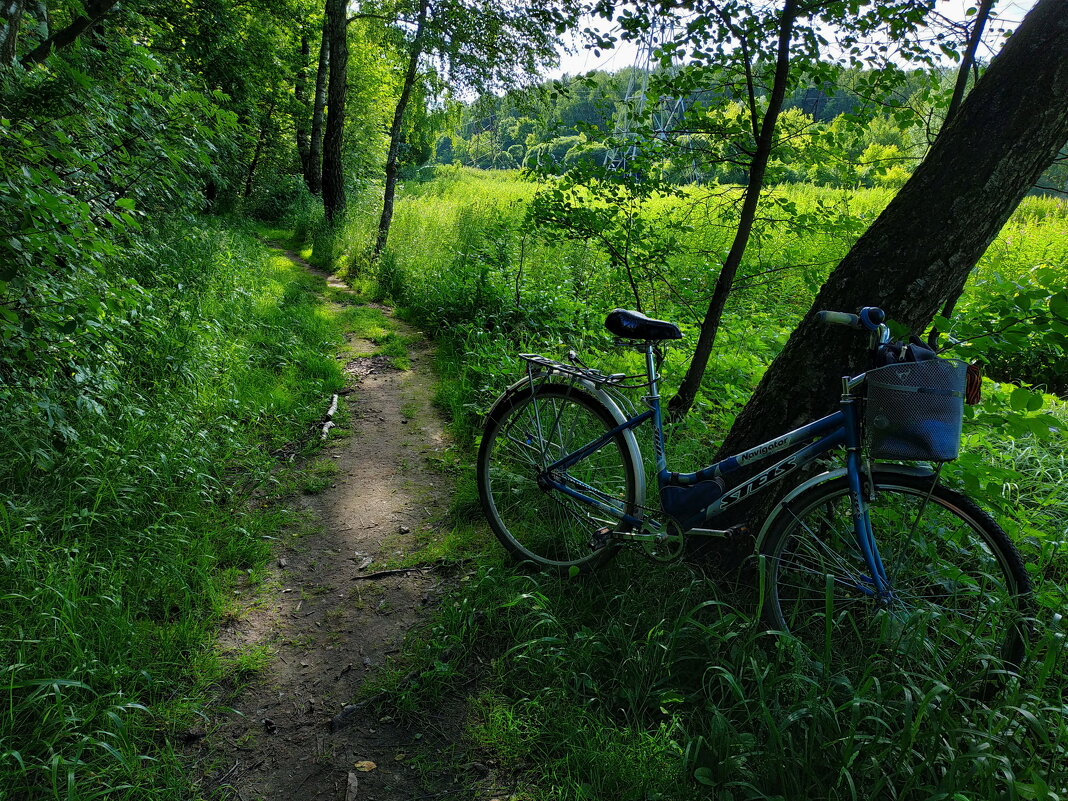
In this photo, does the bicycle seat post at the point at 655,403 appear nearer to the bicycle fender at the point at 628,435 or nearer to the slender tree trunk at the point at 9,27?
the bicycle fender at the point at 628,435

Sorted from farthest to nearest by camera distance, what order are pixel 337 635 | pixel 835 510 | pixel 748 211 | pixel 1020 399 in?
pixel 748 211, pixel 337 635, pixel 835 510, pixel 1020 399

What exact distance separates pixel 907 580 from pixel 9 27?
615cm

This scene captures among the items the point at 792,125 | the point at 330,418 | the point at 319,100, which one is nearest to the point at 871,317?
the point at 792,125

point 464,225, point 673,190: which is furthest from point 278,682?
point 464,225

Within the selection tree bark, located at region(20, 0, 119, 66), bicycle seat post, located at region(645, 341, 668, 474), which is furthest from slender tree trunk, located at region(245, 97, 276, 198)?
bicycle seat post, located at region(645, 341, 668, 474)

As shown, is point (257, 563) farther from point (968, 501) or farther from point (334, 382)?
point (968, 501)

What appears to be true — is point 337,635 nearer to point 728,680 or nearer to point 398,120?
point 728,680

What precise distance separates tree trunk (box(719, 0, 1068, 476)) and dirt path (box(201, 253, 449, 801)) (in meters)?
2.02

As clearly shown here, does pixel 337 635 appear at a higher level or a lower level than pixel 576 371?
lower

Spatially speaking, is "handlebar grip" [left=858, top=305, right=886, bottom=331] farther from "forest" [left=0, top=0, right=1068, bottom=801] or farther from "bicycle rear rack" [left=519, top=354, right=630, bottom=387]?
"bicycle rear rack" [left=519, top=354, right=630, bottom=387]

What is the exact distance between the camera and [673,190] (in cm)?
430

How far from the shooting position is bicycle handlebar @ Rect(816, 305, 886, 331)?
1976 mm

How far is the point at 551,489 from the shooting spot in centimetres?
303

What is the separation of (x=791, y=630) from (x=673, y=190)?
3233 millimetres
